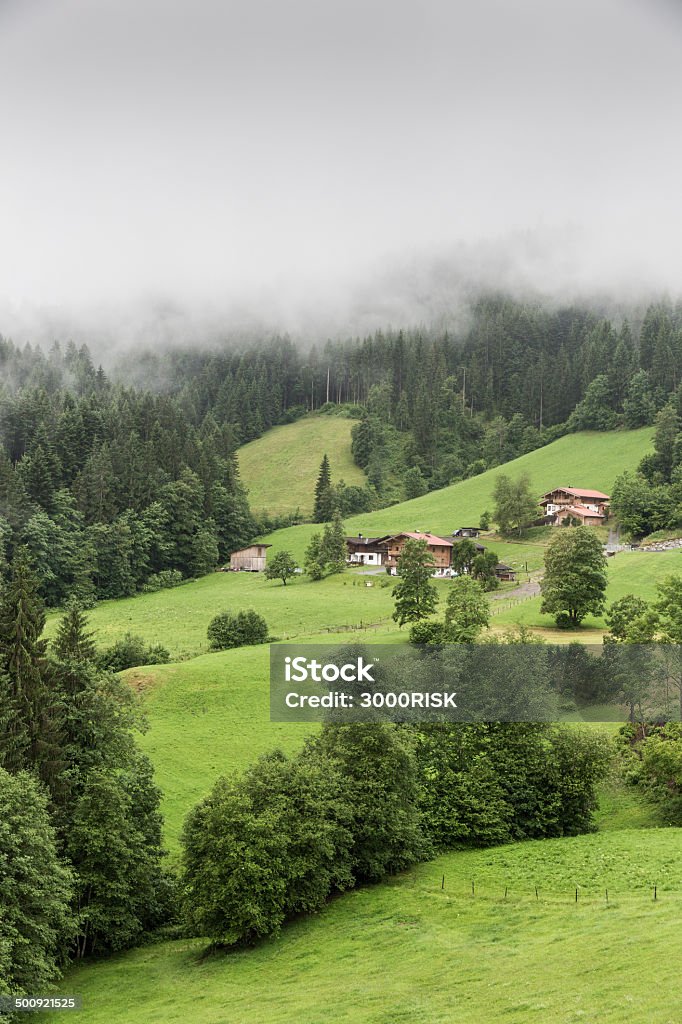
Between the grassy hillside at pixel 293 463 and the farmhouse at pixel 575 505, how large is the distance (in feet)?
140

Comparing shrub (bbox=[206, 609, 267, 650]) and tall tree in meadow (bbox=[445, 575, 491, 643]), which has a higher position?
tall tree in meadow (bbox=[445, 575, 491, 643])

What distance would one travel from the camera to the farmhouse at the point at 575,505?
374 feet

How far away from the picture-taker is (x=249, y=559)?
386 feet

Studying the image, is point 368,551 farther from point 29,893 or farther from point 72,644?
point 29,893

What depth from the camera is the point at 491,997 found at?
910 inches

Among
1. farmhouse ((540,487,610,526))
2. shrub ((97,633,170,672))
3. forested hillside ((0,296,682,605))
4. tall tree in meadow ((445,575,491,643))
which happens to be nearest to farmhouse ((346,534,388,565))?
forested hillside ((0,296,682,605))

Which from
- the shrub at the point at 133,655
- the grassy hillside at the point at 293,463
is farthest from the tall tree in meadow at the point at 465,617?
the grassy hillside at the point at 293,463

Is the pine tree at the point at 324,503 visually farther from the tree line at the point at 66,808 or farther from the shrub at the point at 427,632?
the tree line at the point at 66,808

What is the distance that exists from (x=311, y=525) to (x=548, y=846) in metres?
98.8

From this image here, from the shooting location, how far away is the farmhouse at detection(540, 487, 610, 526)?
4493 inches

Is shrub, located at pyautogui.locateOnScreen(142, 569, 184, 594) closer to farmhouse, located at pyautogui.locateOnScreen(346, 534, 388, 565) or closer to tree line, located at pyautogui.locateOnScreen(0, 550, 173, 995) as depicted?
farmhouse, located at pyautogui.locateOnScreen(346, 534, 388, 565)

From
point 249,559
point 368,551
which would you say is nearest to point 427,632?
point 368,551

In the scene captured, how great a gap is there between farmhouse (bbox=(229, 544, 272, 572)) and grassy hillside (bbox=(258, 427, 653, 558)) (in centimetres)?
474

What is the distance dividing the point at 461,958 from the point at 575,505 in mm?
96152
